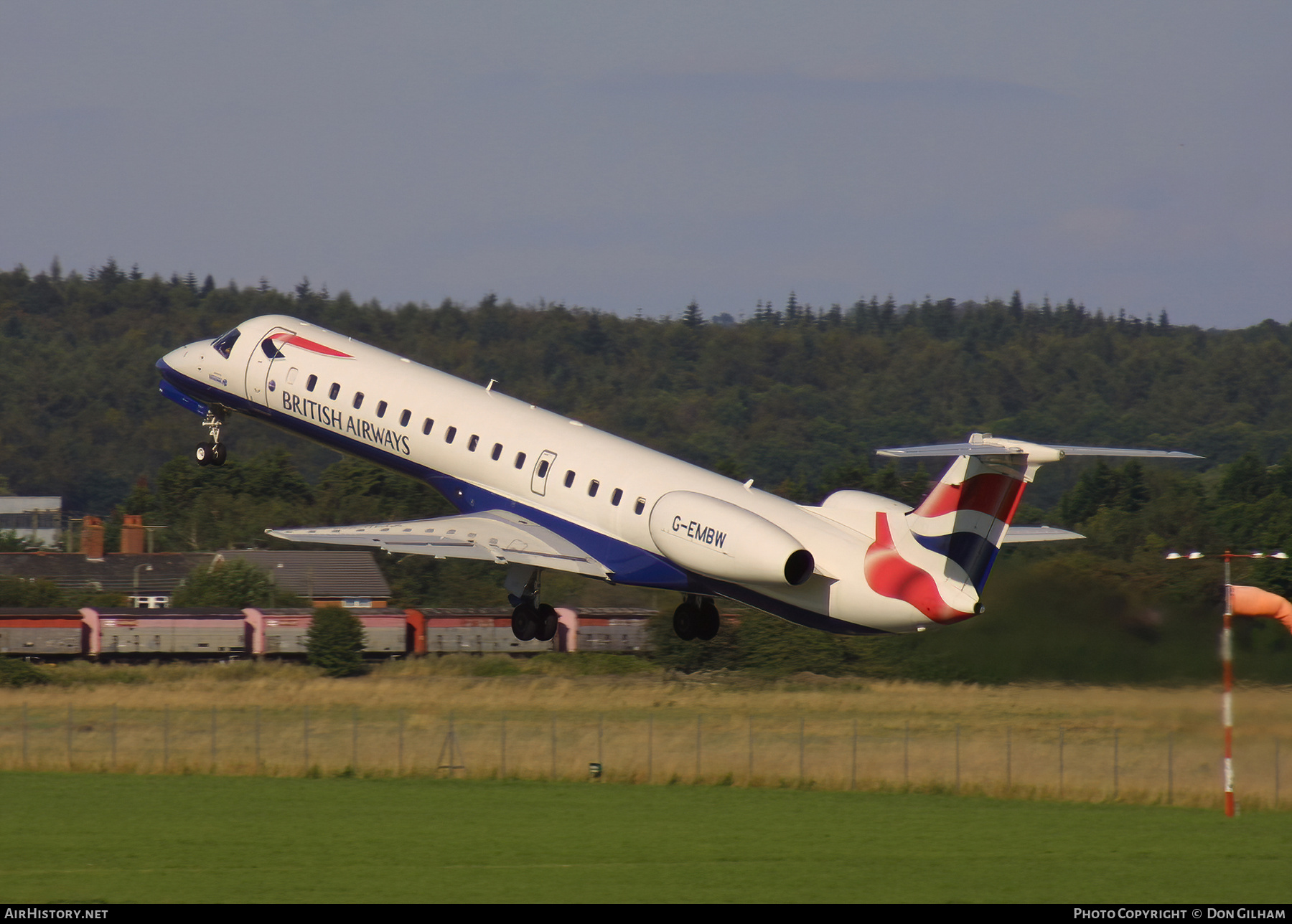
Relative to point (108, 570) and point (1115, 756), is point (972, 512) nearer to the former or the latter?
point (1115, 756)

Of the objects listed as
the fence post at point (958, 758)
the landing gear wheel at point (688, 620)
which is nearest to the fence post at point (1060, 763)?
the fence post at point (958, 758)

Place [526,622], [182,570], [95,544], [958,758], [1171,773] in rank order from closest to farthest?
[526,622], [1171,773], [958,758], [182,570], [95,544]

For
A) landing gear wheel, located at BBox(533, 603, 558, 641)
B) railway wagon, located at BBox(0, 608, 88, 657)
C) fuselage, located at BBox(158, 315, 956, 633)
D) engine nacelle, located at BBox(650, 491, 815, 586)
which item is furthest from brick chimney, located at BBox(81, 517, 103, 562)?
engine nacelle, located at BBox(650, 491, 815, 586)

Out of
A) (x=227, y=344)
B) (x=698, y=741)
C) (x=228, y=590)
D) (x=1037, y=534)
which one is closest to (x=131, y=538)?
(x=228, y=590)

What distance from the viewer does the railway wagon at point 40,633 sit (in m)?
59.7

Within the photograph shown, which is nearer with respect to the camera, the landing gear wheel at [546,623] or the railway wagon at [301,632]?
the landing gear wheel at [546,623]

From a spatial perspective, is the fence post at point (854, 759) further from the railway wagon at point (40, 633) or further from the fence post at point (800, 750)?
the railway wagon at point (40, 633)

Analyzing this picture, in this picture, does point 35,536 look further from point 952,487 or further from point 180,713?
point 952,487

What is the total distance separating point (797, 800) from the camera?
3644 centimetres

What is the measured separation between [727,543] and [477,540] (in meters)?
5.36

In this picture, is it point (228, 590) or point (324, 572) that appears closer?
point (228, 590)

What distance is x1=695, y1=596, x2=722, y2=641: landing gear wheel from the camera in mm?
32375

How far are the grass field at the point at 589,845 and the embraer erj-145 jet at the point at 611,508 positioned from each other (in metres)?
4.00

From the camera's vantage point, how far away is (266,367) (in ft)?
116
